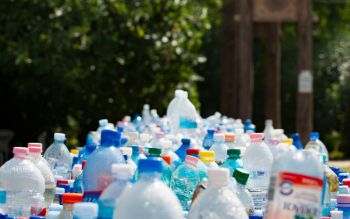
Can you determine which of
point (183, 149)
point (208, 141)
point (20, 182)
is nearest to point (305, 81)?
point (208, 141)

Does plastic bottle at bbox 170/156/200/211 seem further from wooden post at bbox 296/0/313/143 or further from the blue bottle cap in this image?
wooden post at bbox 296/0/313/143

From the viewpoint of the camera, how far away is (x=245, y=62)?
48.6 feet

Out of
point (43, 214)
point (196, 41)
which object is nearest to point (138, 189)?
point (43, 214)

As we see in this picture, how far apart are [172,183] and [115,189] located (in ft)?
4.53

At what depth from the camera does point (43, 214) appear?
3.56 metres

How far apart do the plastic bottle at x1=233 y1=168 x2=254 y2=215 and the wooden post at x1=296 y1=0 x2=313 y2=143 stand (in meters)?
10.8

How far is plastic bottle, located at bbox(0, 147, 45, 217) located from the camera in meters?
3.90

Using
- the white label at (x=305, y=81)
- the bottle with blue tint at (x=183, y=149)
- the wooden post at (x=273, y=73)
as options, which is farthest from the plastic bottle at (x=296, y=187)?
the wooden post at (x=273, y=73)

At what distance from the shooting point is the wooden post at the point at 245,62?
14.6 meters

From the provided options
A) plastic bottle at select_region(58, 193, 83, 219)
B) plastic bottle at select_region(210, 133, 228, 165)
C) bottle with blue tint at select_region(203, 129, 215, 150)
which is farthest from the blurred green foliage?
plastic bottle at select_region(58, 193, 83, 219)

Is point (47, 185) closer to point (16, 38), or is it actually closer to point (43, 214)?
point (43, 214)

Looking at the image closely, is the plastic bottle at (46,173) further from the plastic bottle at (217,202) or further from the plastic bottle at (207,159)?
the plastic bottle at (217,202)

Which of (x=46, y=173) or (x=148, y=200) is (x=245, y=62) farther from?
(x=148, y=200)

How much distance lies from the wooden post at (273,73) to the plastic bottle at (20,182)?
12.9m
